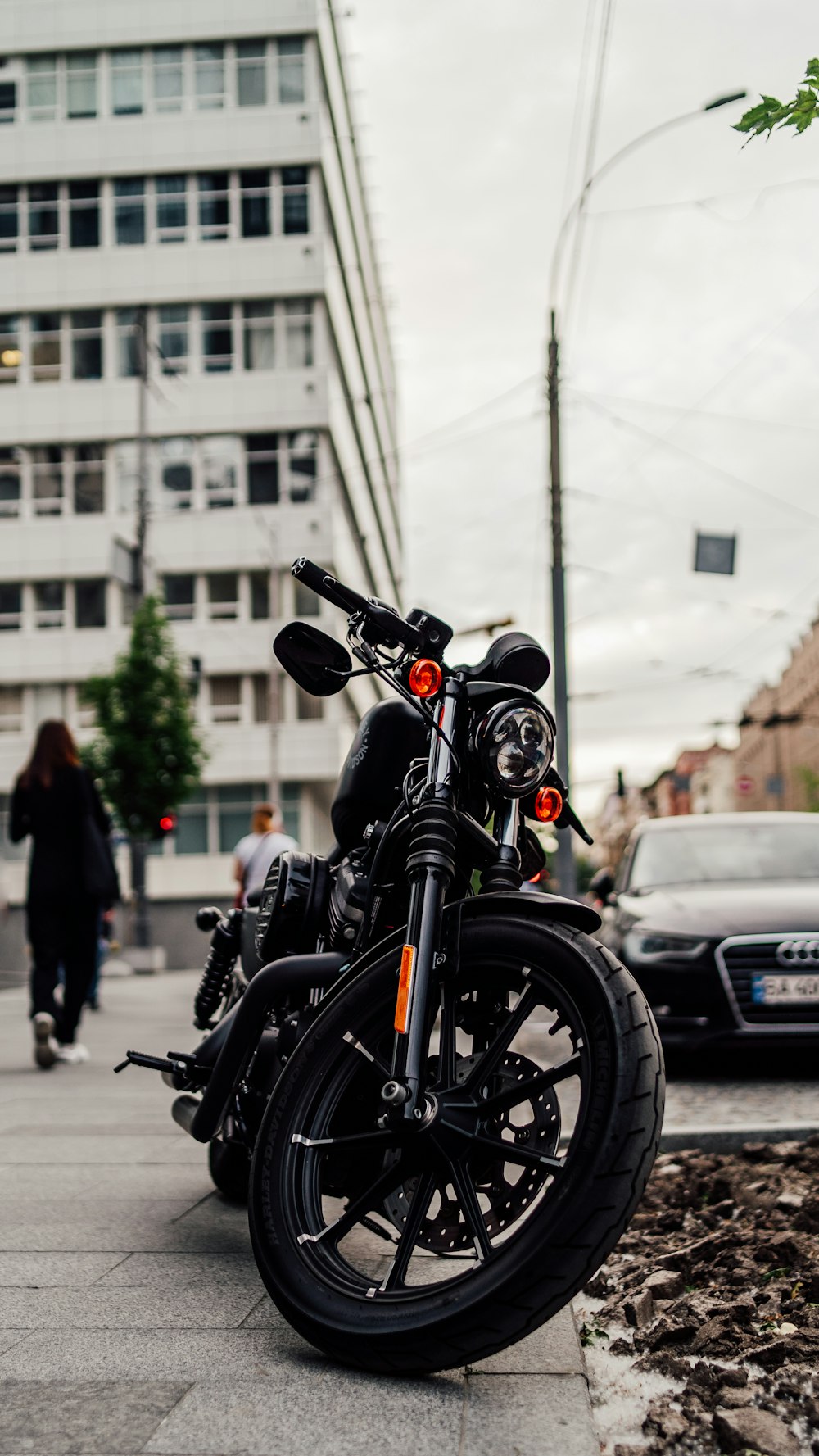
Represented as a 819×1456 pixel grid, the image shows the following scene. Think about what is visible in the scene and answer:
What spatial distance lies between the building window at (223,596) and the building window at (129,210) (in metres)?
10.5

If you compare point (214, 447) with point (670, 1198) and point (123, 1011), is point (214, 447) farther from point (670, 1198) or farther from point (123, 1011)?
point (670, 1198)

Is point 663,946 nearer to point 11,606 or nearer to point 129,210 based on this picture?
point 11,606

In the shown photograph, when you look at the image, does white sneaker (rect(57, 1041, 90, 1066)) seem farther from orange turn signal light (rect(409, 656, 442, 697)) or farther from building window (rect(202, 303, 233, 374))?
building window (rect(202, 303, 233, 374))

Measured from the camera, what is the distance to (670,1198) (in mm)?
3975

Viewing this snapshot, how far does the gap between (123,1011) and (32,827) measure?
5794 mm

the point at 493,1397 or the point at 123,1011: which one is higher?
the point at 493,1397

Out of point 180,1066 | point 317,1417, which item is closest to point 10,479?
point 180,1066

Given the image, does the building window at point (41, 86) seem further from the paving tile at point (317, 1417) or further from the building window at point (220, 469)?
the paving tile at point (317, 1417)

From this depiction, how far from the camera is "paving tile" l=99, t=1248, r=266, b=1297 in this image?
10.5ft

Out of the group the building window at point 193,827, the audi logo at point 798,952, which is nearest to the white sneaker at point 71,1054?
the audi logo at point 798,952

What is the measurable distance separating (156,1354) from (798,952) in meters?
4.85

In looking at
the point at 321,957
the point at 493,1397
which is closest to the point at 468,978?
the point at 321,957

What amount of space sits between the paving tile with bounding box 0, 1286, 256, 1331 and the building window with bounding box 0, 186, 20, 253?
44.2m

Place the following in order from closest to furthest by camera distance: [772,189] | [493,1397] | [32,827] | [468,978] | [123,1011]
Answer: [493,1397] → [468,978] → [772,189] → [32,827] → [123,1011]
